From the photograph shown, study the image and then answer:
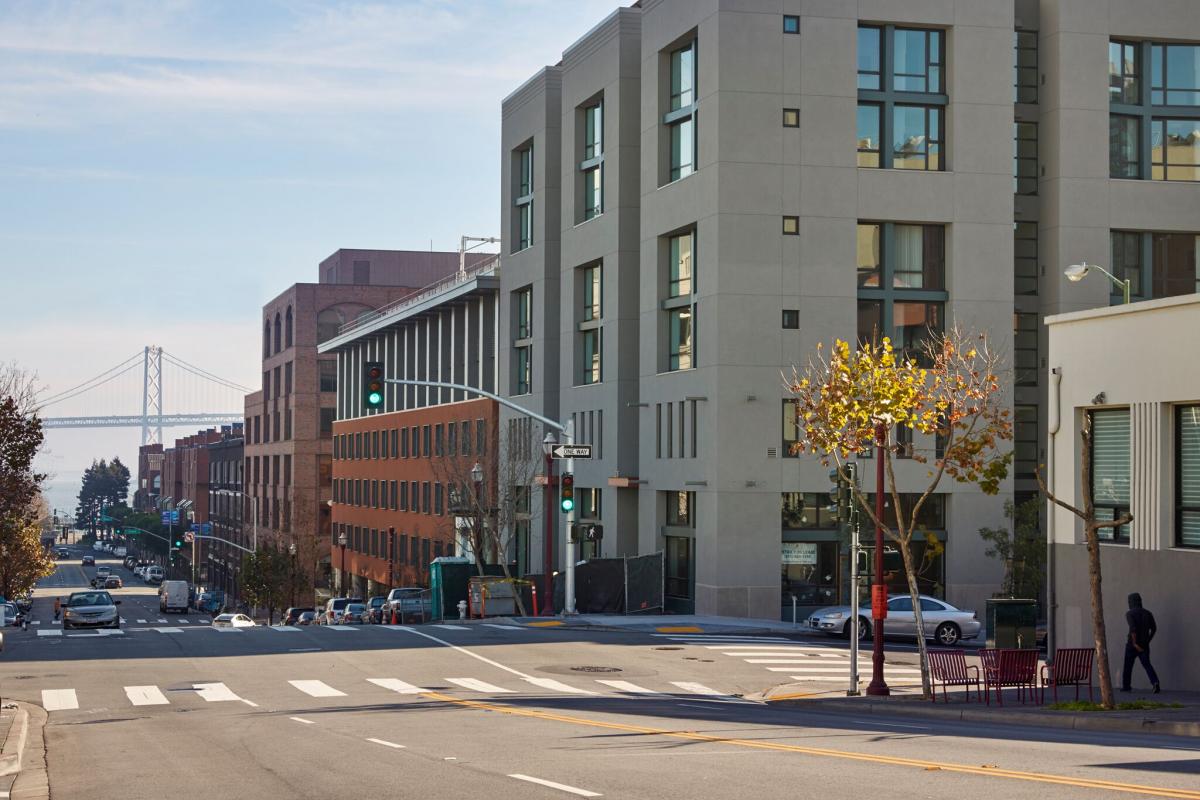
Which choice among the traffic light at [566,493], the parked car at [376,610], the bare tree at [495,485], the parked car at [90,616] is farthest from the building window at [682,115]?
the parked car at [90,616]

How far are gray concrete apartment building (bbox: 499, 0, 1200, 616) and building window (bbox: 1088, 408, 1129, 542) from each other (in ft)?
69.5

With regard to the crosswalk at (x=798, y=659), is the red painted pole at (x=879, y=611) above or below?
above

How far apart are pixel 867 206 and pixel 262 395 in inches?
3697

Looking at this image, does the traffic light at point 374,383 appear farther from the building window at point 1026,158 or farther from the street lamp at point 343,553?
the street lamp at point 343,553

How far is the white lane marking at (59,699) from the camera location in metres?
23.9

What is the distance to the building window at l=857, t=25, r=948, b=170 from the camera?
49.8 metres

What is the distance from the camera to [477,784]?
1412cm

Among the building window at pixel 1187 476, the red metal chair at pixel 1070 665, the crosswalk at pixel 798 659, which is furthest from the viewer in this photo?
the crosswalk at pixel 798 659

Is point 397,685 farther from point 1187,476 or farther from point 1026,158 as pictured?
point 1026,158

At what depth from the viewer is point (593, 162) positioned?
2371 inches

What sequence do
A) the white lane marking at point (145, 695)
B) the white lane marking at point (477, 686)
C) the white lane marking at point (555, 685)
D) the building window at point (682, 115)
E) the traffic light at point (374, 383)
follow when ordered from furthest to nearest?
the building window at point (682, 115)
the traffic light at point (374, 383)
the white lane marking at point (555, 685)
the white lane marking at point (477, 686)
the white lane marking at point (145, 695)

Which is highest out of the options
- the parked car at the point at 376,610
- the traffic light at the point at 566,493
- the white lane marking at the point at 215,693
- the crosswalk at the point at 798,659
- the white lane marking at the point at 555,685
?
the traffic light at the point at 566,493

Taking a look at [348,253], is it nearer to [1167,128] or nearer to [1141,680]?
[1167,128]

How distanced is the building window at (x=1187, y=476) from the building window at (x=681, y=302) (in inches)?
1037
